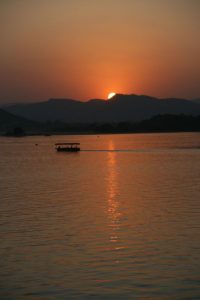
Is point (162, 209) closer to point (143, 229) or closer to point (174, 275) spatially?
point (143, 229)

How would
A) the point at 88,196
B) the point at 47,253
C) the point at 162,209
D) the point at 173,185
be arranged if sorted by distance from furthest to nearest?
the point at 173,185
the point at 88,196
the point at 162,209
the point at 47,253

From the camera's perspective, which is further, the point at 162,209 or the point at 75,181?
the point at 75,181

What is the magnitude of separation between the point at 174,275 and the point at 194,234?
7.39 m

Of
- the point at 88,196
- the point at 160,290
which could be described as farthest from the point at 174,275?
the point at 88,196

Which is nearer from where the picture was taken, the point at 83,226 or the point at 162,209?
the point at 83,226

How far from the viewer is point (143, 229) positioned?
28.8 meters

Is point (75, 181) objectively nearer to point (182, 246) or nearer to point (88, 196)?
point (88, 196)

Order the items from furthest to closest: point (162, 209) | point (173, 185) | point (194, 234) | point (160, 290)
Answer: point (173, 185)
point (162, 209)
point (194, 234)
point (160, 290)

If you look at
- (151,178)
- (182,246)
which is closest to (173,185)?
(151,178)

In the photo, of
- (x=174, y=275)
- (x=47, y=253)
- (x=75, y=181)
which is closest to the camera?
(x=174, y=275)

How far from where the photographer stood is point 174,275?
65.1 ft

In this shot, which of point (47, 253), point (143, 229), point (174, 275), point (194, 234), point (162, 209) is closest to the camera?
point (174, 275)

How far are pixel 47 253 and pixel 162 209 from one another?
14.1m

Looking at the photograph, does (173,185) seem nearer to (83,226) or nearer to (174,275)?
(83,226)
